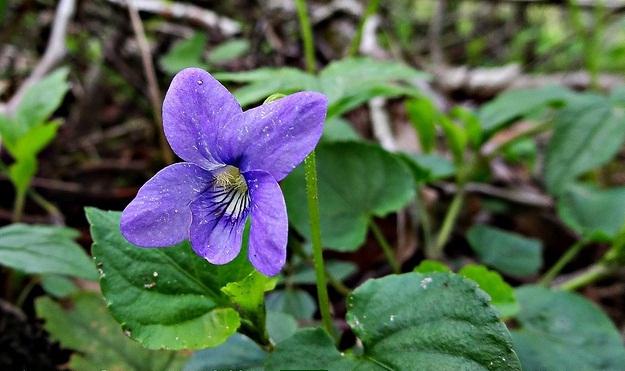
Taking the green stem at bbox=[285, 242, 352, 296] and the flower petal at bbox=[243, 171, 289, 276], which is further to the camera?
the green stem at bbox=[285, 242, 352, 296]

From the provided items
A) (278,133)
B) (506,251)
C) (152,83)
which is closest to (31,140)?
(152,83)

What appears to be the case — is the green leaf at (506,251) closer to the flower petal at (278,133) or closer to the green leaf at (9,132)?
the flower petal at (278,133)

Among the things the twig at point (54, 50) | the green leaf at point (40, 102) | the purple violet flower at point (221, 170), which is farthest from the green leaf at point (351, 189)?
the twig at point (54, 50)

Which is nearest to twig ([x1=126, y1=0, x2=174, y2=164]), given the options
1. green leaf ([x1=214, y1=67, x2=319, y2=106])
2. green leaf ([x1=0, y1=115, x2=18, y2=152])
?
green leaf ([x1=0, y1=115, x2=18, y2=152])

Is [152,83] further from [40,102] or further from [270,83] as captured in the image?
[270,83]

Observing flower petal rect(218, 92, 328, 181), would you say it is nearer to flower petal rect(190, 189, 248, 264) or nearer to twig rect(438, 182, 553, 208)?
→ flower petal rect(190, 189, 248, 264)

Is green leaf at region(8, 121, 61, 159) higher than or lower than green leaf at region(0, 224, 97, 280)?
higher

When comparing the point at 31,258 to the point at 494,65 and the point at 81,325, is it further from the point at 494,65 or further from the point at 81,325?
the point at 494,65

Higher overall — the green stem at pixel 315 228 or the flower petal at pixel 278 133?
the flower petal at pixel 278 133
